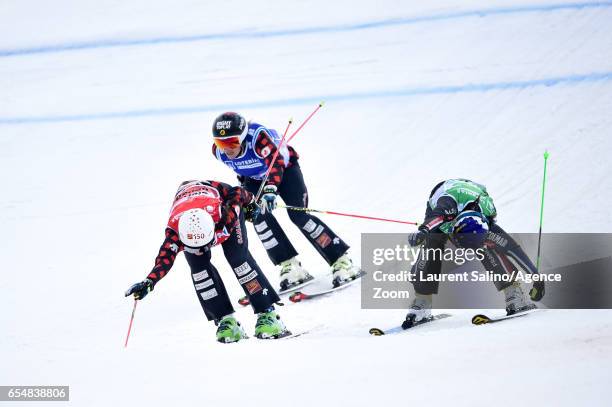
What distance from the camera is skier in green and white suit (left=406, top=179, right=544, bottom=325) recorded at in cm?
634

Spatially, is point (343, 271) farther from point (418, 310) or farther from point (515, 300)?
point (515, 300)

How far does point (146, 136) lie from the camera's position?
37.2ft

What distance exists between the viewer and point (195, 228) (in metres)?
6.11

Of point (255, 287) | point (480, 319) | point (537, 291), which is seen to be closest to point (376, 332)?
point (480, 319)

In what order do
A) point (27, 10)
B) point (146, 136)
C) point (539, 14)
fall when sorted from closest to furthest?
→ 1. point (146, 136)
2. point (539, 14)
3. point (27, 10)

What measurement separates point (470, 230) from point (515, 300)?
1.64ft

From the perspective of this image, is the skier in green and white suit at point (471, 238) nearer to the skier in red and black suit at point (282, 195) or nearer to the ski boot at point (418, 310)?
the ski boot at point (418, 310)

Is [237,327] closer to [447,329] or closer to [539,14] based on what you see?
[447,329]

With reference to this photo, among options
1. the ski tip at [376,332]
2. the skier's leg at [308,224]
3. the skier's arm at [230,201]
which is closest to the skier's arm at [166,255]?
the skier's arm at [230,201]

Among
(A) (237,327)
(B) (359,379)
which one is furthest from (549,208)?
(B) (359,379)

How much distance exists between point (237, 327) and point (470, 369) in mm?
1789

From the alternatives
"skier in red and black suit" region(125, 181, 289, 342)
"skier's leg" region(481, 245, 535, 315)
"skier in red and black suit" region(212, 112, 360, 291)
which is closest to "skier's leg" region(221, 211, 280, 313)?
"skier in red and black suit" region(125, 181, 289, 342)

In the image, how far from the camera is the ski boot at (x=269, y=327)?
6477 mm

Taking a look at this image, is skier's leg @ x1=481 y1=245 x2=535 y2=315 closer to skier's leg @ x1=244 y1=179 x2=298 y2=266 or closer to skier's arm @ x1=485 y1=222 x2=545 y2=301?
skier's arm @ x1=485 y1=222 x2=545 y2=301
